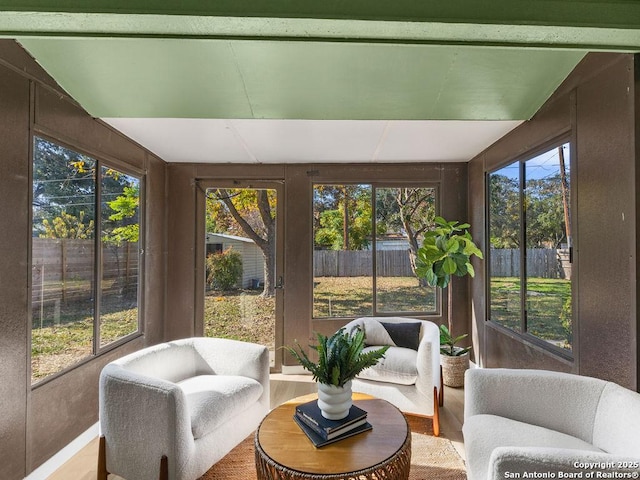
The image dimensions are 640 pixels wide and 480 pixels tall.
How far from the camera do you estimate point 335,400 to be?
183cm

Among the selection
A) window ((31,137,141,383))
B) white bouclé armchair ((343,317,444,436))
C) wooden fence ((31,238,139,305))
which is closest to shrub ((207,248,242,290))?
window ((31,137,141,383))

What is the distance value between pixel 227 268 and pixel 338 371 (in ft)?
8.29

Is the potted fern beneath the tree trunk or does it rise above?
beneath

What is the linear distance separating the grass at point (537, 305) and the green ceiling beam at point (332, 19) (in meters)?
1.66

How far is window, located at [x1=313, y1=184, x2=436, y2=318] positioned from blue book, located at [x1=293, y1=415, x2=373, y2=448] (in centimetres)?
220

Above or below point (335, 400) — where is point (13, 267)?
above

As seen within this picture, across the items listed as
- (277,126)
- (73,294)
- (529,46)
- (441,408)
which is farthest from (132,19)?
(441,408)

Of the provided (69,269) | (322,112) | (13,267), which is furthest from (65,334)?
(322,112)

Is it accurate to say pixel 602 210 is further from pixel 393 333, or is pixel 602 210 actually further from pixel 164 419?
pixel 164 419

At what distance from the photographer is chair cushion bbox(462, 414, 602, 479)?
1599mm

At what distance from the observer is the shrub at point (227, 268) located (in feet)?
13.2

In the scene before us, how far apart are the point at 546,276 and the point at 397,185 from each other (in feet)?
6.44

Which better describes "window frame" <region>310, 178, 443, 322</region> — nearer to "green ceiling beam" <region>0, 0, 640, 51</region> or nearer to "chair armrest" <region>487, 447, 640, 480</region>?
"green ceiling beam" <region>0, 0, 640, 51</region>

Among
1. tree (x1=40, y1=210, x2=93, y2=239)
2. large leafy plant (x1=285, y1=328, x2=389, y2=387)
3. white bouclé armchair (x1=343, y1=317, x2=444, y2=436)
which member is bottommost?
white bouclé armchair (x1=343, y1=317, x2=444, y2=436)
